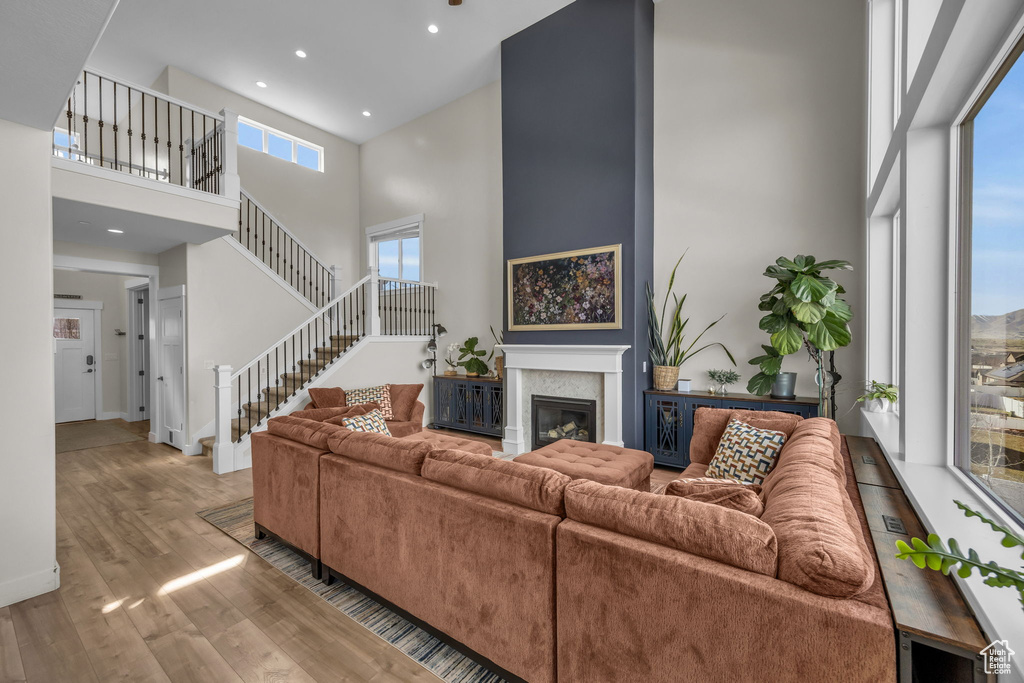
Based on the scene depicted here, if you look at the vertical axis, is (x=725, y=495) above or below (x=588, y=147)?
below

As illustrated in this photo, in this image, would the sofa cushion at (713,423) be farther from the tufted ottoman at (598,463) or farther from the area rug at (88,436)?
the area rug at (88,436)

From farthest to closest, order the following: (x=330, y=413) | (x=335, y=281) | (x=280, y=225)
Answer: (x=335, y=281), (x=280, y=225), (x=330, y=413)

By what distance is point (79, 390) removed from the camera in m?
7.48

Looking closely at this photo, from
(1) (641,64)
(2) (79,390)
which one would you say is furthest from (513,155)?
(2) (79,390)

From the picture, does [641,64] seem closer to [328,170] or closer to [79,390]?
[328,170]

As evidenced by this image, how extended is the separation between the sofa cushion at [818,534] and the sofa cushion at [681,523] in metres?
0.06

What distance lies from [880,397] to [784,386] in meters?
0.86

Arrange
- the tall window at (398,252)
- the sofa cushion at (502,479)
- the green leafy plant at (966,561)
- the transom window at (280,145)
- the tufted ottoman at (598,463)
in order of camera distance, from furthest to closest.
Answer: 1. the tall window at (398,252)
2. the transom window at (280,145)
3. the tufted ottoman at (598,463)
4. the sofa cushion at (502,479)
5. the green leafy plant at (966,561)

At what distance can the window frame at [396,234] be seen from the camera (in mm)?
7293

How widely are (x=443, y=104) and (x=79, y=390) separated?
295 inches

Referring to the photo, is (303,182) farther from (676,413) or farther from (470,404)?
(676,413)

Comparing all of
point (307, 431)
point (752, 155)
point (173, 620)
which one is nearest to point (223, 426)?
point (307, 431)

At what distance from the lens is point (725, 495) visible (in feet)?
5.10

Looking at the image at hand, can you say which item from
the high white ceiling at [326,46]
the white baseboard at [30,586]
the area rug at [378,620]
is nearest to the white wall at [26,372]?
the white baseboard at [30,586]
